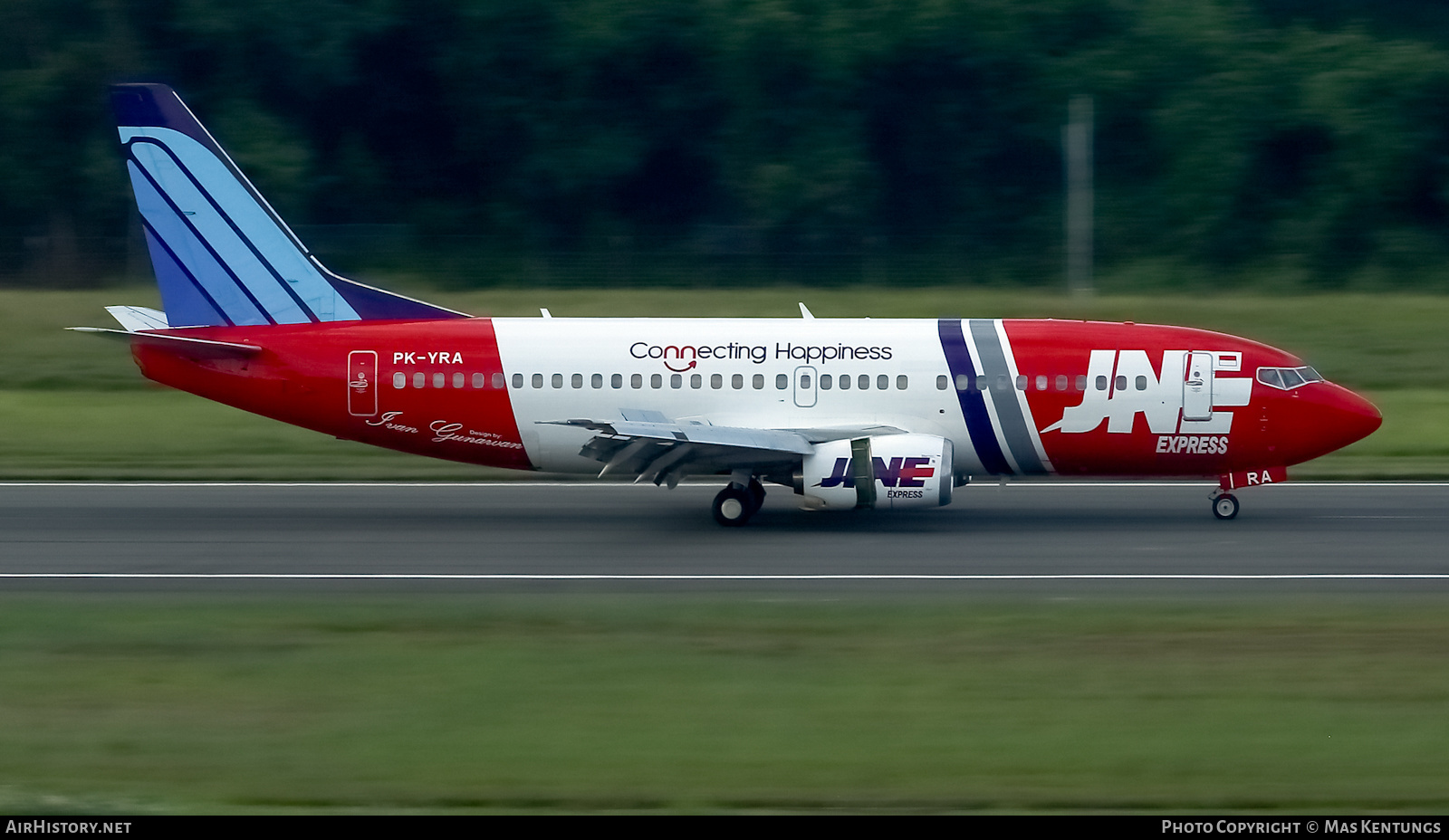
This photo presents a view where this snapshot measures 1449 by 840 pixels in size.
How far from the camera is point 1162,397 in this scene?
21656 millimetres

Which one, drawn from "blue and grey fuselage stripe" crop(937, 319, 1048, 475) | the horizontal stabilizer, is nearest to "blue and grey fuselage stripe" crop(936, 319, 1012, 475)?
"blue and grey fuselage stripe" crop(937, 319, 1048, 475)

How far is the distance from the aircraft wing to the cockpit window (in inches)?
206

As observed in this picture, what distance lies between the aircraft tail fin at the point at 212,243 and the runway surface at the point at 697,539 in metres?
2.88

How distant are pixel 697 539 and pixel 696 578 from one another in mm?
2636

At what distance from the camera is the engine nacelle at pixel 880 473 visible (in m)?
20.4

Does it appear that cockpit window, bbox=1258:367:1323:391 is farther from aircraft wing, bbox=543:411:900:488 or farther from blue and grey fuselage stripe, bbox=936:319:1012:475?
aircraft wing, bbox=543:411:900:488

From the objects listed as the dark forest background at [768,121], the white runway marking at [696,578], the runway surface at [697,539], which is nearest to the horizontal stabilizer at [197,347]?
the runway surface at [697,539]

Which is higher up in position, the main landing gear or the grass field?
the main landing gear

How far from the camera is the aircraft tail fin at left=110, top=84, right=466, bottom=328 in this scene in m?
22.6

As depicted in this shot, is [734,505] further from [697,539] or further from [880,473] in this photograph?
[880,473]

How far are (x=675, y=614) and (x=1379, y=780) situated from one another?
7037 mm

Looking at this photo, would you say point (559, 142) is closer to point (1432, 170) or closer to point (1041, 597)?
point (1432, 170)

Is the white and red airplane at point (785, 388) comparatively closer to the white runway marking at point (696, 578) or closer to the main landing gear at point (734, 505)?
the main landing gear at point (734, 505)

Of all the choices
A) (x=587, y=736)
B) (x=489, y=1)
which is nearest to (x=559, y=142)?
(x=489, y=1)
